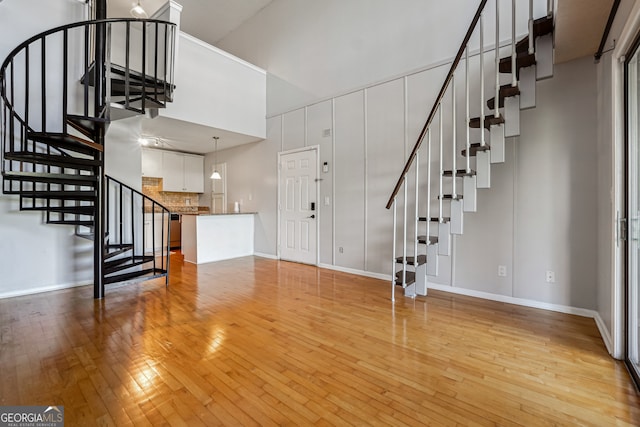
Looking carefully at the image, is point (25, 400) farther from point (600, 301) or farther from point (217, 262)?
point (600, 301)

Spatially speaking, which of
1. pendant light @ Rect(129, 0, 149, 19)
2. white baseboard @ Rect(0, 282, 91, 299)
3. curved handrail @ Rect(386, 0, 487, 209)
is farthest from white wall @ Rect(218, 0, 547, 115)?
white baseboard @ Rect(0, 282, 91, 299)

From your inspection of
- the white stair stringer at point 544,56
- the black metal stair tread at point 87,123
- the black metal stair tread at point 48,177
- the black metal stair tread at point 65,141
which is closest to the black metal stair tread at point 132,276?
the black metal stair tread at point 48,177

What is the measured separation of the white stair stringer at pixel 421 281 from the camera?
3.61 meters

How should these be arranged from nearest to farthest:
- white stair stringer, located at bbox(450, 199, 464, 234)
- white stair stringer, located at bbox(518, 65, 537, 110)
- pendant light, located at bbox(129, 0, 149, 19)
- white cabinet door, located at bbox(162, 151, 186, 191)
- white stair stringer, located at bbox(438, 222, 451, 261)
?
white stair stringer, located at bbox(518, 65, 537, 110) → white stair stringer, located at bbox(450, 199, 464, 234) → white stair stringer, located at bbox(438, 222, 451, 261) → pendant light, located at bbox(129, 0, 149, 19) → white cabinet door, located at bbox(162, 151, 186, 191)

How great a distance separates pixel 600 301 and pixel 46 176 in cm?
577

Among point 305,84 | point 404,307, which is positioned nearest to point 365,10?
point 305,84

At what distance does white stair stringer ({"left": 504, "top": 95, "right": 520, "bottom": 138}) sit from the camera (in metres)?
2.81

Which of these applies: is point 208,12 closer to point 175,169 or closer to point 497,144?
point 175,169

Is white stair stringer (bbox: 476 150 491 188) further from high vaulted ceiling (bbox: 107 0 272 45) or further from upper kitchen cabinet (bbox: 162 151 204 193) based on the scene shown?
upper kitchen cabinet (bbox: 162 151 204 193)

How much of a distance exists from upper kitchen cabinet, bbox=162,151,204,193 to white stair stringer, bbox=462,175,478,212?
22.6 ft

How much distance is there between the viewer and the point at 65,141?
119 inches

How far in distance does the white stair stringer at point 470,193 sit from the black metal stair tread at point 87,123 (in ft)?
12.9

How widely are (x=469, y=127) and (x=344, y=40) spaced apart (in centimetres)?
289

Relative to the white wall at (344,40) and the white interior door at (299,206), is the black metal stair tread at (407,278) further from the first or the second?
the white wall at (344,40)
